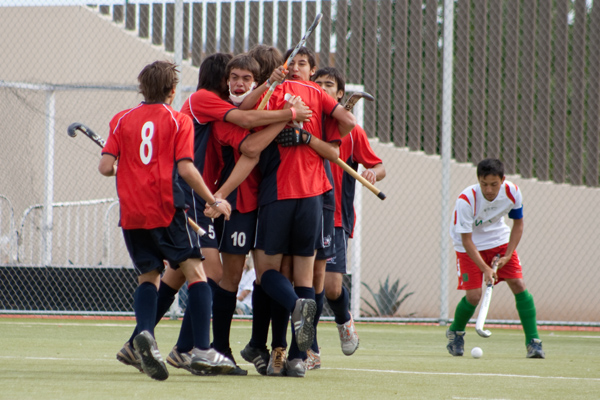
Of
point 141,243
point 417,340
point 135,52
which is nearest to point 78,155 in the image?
point 135,52

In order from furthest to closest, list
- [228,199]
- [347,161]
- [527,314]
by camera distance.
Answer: [527,314] < [347,161] < [228,199]

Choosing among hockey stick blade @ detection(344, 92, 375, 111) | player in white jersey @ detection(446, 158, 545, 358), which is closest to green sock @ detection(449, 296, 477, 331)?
player in white jersey @ detection(446, 158, 545, 358)

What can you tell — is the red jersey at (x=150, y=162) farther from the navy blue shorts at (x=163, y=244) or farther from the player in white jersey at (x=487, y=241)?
the player in white jersey at (x=487, y=241)

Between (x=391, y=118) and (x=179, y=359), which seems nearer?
(x=179, y=359)

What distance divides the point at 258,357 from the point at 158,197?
1.06 metres

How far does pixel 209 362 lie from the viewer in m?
4.10

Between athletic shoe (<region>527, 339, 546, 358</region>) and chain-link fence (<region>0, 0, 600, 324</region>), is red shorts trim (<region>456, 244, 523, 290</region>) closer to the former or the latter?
athletic shoe (<region>527, 339, 546, 358</region>)

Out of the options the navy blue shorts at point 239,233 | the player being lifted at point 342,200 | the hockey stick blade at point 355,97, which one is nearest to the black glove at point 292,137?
the navy blue shorts at point 239,233

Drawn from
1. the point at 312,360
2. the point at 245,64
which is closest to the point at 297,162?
the point at 245,64

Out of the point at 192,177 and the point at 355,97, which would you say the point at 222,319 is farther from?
the point at 355,97

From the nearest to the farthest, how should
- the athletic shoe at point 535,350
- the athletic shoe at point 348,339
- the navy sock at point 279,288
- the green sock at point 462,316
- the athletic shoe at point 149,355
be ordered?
the athletic shoe at point 149,355, the navy sock at point 279,288, the athletic shoe at point 348,339, the athletic shoe at point 535,350, the green sock at point 462,316

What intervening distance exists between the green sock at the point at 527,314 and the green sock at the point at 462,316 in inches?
13.0

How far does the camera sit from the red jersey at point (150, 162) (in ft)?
13.6

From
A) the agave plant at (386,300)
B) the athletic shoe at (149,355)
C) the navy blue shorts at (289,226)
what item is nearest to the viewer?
the athletic shoe at (149,355)
